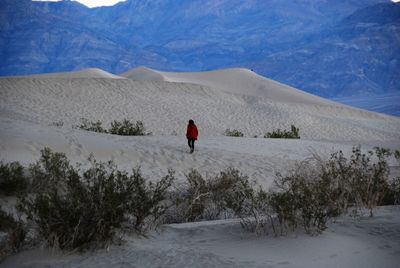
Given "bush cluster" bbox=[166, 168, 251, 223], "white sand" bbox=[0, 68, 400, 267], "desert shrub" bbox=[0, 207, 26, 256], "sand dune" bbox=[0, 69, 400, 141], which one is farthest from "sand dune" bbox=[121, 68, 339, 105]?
"desert shrub" bbox=[0, 207, 26, 256]

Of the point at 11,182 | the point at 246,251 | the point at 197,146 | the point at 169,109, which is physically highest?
the point at 169,109

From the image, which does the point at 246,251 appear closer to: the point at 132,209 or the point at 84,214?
the point at 132,209

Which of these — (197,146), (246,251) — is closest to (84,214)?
(246,251)

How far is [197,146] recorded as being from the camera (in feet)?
57.5

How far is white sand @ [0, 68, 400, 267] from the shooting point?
4883 mm

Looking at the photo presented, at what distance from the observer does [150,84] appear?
44438 millimetres

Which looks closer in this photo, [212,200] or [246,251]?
[246,251]

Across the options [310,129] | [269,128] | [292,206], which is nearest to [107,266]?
[292,206]

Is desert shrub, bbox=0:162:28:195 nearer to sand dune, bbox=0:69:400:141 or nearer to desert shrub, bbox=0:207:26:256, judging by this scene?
desert shrub, bbox=0:207:26:256

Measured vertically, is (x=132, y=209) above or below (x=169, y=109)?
below

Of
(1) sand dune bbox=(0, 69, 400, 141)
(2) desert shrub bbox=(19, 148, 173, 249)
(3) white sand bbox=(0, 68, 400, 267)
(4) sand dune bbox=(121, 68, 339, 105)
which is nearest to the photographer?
(3) white sand bbox=(0, 68, 400, 267)

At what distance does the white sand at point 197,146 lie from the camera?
192 inches

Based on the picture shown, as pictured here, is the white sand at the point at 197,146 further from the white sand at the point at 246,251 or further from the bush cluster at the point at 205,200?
the bush cluster at the point at 205,200

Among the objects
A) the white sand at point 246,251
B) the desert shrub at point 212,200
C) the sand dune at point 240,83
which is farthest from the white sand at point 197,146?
the sand dune at point 240,83
